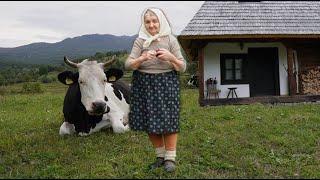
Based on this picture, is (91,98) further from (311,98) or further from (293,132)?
(311,98)

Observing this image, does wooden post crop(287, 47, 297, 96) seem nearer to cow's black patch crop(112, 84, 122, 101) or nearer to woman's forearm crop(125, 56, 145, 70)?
cow's black patch crop(112, 84, 122, 101)

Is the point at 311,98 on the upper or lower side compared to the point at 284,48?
lower

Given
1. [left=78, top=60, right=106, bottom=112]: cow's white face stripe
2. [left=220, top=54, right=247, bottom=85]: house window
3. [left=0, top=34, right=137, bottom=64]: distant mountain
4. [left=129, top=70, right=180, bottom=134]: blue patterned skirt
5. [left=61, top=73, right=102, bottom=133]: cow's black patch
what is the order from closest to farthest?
[left=129, top=70, right=180, bottom=134]: blue patterned skirt → [left=78, top=60, right=106, bottom=112]: cow's white face stripe → [left=61, top=73, right=102, bottom=133]: cow's black patch → [left=0, top=34, right=137, bottom=64]: distant mountain → [left=220, top=54, right=247, bottom=85]: house window

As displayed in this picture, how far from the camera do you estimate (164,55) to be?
537 cm

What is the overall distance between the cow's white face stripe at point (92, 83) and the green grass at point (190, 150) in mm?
737

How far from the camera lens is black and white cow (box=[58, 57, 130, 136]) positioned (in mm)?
7262

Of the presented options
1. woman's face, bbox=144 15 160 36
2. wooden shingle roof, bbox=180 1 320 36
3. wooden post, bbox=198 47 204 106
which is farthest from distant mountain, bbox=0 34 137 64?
woman's face, bbox=144 15 160 36

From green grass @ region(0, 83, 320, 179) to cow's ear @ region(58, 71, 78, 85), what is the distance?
0.95 metres

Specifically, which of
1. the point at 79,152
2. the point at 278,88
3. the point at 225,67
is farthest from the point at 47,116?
the point at 278,88

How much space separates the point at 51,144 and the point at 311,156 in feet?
13.0

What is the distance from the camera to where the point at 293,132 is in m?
8.96

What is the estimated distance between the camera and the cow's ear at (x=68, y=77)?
26.2 feet

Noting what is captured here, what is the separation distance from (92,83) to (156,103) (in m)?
A: 2.02

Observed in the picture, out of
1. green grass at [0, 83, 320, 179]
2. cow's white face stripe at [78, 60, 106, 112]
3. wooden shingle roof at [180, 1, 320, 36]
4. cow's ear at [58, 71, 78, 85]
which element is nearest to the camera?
green grass at [0, 83, 320, 179]
